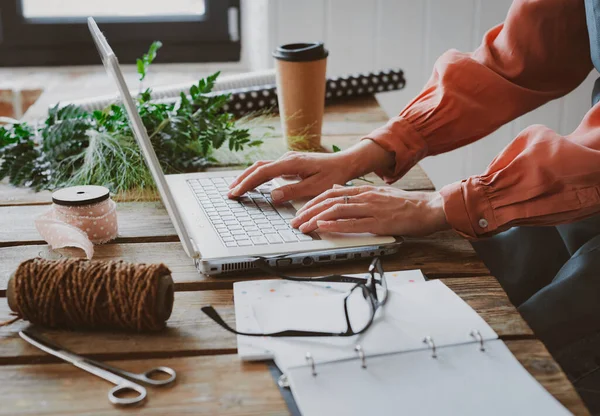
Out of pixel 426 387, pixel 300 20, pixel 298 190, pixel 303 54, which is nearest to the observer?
pixel 426 387

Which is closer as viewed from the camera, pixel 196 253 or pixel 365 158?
pixel 196 253

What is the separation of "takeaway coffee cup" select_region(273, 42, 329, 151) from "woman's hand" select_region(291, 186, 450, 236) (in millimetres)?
413

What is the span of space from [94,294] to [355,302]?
10.7 inches

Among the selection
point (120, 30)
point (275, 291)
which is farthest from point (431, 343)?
point (120, 30)

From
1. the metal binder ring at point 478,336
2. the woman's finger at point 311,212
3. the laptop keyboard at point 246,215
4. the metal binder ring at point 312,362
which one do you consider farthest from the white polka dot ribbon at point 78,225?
the metal binder ring at point 478,336

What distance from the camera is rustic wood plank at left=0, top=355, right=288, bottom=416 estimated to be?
648 mm

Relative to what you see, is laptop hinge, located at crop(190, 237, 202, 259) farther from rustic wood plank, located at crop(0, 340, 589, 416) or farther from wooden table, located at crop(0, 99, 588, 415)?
rustic wood plank, located at crop(0, 340, 589, 416)

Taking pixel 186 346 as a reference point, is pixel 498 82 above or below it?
above

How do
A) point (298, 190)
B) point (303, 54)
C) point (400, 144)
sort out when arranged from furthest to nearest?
point (303, 54) → point (400, 144) → point (298, 190)

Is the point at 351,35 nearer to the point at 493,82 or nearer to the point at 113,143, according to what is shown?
the point at 493,82

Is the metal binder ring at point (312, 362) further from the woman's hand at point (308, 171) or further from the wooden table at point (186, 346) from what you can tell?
the woman's hand at point (308, 171)

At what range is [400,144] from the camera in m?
1.22

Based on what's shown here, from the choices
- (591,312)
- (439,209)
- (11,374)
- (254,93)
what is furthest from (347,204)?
(254,93)

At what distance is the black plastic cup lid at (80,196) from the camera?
971mm
